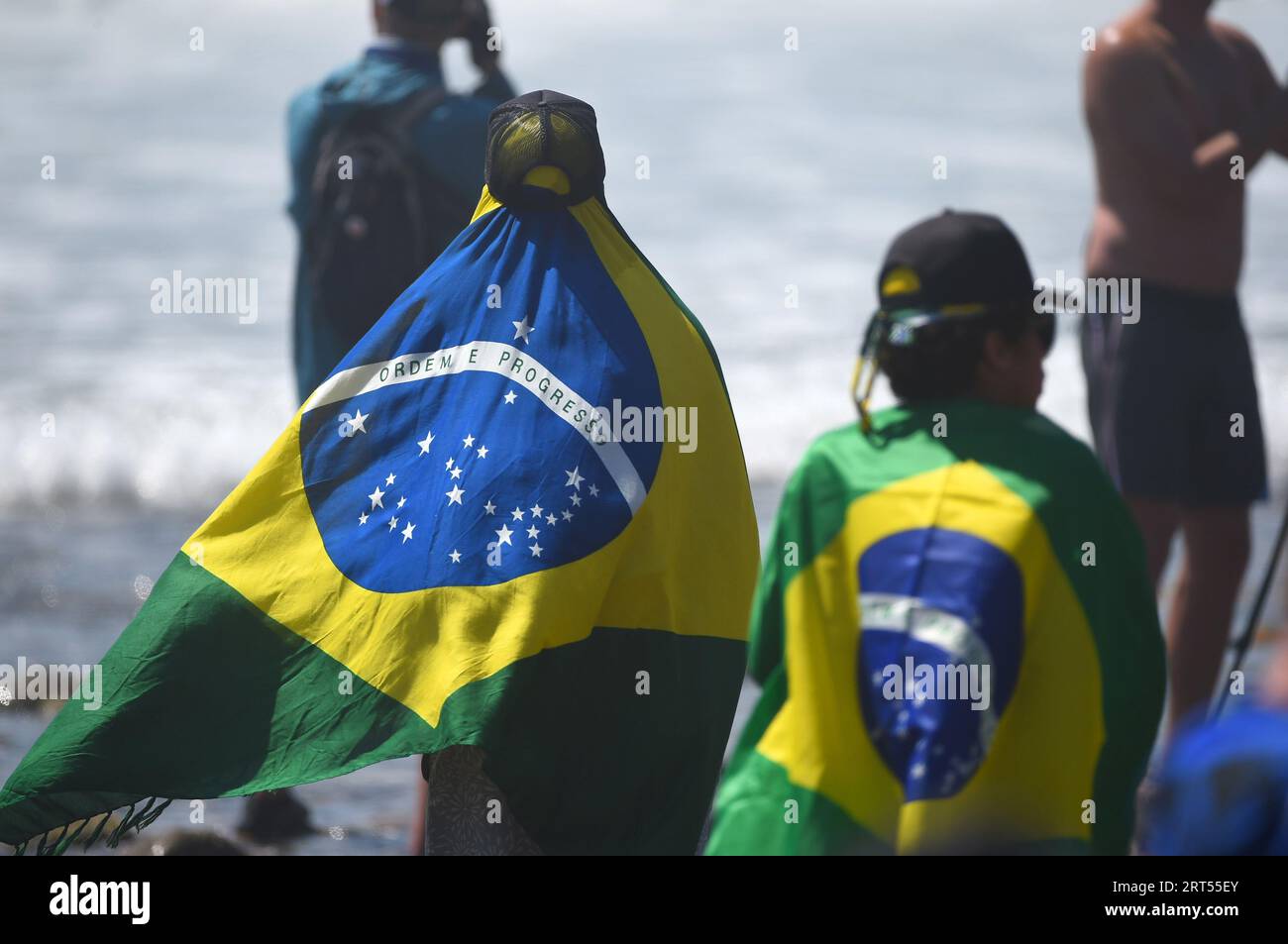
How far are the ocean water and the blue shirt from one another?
6772 millimetres

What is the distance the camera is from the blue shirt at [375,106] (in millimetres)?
5332

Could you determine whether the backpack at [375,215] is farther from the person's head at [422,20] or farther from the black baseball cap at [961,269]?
the black baseball cap at [961,269]

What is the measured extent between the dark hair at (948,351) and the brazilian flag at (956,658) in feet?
0.15

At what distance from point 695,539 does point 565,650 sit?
326mm

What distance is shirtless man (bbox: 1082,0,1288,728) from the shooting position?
506 cm

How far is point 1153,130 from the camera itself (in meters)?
5.19

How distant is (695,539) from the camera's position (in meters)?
3.69

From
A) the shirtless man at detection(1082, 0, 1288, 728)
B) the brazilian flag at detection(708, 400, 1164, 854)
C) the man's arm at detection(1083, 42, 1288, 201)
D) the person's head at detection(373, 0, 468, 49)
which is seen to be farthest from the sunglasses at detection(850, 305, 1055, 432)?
the person's head at detection(373, 0, 468, 49)

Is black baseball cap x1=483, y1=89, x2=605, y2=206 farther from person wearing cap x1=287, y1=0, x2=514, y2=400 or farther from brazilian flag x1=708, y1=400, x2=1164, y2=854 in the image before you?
person wearing cap x1=287, y1=0, x2=514, y2=400

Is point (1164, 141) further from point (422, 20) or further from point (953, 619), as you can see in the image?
point (953, 619)

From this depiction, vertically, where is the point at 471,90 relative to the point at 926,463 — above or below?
above

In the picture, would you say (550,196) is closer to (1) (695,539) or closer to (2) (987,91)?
(1) (695,539)
